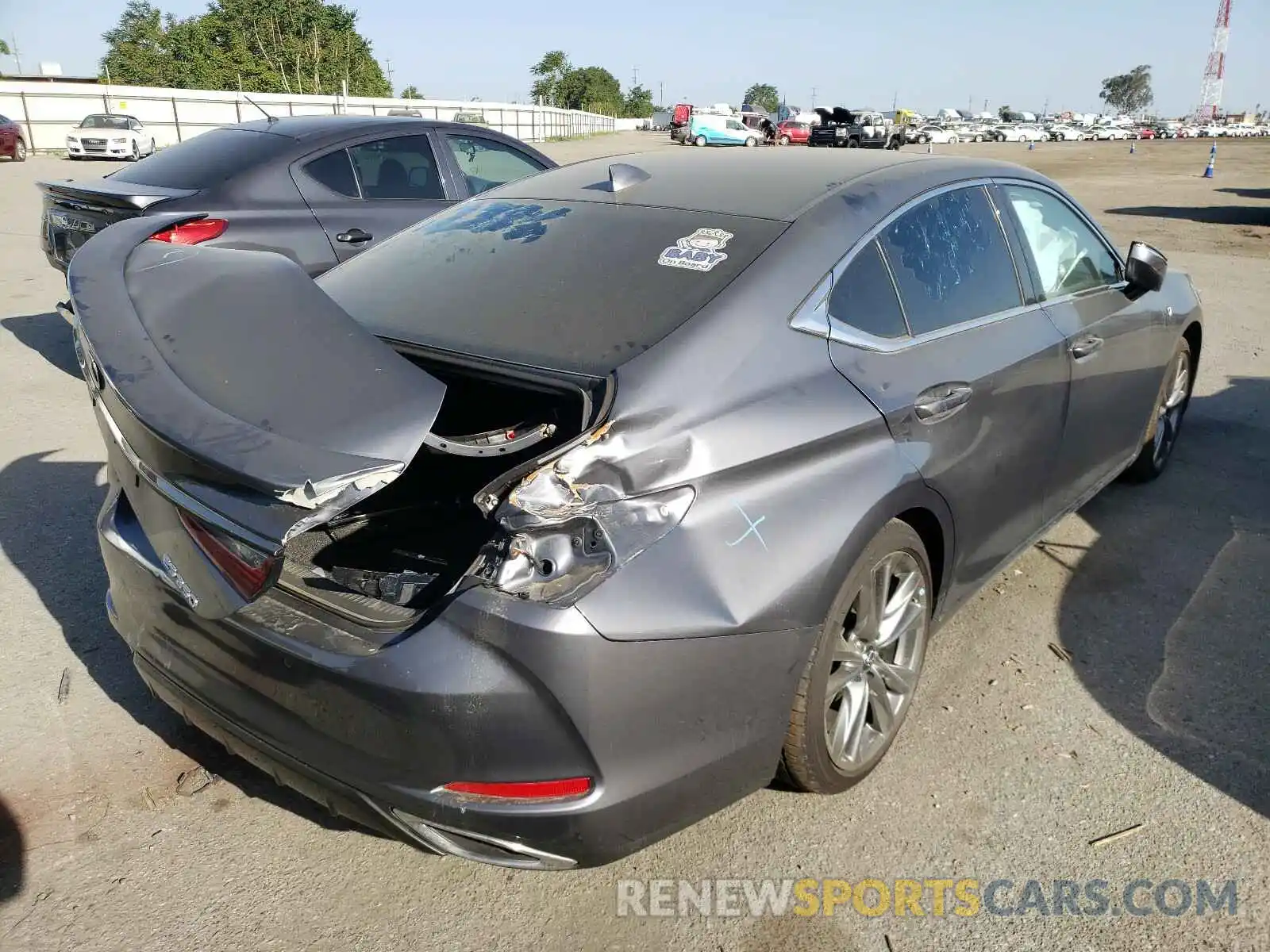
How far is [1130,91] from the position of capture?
167 m

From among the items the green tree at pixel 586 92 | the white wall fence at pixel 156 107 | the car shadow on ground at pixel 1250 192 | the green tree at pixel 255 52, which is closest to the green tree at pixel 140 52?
the green tree at pixel 255 52

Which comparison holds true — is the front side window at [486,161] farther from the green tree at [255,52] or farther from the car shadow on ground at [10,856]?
the green tree at [255,52]

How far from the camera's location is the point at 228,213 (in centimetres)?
600

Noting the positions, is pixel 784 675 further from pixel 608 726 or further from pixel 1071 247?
pixel 1071 247

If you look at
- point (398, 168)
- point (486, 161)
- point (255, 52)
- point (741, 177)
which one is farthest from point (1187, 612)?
point (255, 52)

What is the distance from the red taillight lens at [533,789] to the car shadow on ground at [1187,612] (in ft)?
6.46

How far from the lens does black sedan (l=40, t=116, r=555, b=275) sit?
6.04 meters

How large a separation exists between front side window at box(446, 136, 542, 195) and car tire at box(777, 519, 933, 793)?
5098 mm

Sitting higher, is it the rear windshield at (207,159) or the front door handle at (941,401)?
the rear windshield at (207,159)

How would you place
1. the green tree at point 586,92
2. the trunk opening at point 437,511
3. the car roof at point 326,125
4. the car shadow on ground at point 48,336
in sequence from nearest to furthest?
the trunk opening at point 437,511, the car roof at point 326,125, the car shadow on ground at point 48,336, the green tree at point 586,92

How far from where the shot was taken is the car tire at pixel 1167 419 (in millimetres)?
4723

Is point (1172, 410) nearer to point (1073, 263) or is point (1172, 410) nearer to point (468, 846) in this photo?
point (1073, 263)

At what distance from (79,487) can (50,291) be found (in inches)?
238

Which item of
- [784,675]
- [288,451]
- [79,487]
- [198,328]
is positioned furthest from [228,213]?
[784,675]
